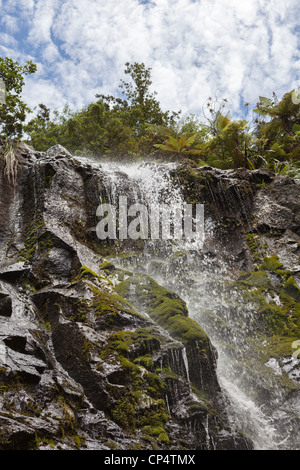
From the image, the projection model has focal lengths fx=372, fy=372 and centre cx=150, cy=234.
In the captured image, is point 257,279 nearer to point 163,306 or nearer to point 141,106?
point 163,306

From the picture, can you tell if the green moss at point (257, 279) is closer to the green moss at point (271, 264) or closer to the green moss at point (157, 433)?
the green moss at point (271, 264)

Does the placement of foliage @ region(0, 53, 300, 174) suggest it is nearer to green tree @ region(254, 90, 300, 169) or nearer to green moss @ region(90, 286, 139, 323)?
green tree @ region(254, 90, 300, 169)

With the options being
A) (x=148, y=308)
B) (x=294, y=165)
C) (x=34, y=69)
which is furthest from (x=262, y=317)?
(x=34, y=69)

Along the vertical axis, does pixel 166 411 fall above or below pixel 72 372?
below

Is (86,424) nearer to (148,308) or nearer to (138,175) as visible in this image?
(148,308)

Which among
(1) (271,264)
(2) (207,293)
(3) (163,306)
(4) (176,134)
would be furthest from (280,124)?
(3) (163,306)

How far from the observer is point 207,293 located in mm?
8578

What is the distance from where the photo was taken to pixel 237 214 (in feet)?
37.5

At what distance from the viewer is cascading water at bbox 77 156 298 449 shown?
562 centimetres

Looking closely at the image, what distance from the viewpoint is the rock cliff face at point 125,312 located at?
4.55m

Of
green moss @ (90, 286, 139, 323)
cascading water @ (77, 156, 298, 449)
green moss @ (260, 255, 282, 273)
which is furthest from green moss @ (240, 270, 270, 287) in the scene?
green moss @ (90, 286, 139, 323)

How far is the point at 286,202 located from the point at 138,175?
4.72 m

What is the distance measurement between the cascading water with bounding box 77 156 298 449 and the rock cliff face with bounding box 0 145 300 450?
5cm

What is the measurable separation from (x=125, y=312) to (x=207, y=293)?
9.65 ft
